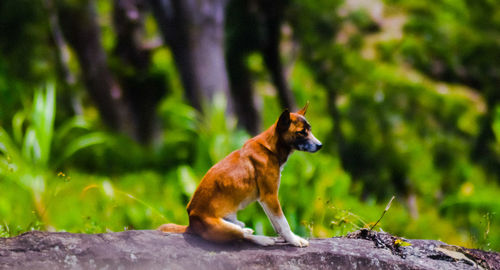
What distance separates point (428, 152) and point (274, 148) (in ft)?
29.4

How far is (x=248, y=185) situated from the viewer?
2.86 m

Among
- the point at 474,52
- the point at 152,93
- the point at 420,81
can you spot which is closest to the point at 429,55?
the point at 420,81

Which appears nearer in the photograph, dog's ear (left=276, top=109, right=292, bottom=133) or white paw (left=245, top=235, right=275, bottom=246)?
dog's ear (left=276, top=109, right=292, bottom=133)

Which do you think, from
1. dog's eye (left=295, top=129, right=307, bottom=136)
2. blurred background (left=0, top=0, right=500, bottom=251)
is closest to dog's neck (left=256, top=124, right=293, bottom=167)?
dog's eye (left=295, top=129, right=307, bottom=136)

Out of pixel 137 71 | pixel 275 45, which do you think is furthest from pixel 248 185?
pixel 137 71

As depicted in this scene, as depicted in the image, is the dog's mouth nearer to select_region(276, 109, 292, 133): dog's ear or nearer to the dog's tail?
select_region(276, 109, 292, 133): dog's ear

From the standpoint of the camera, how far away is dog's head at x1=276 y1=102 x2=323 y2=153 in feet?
9.31

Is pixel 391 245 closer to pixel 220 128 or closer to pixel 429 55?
pixel 220 128

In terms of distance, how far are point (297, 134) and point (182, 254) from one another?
34.5 inches

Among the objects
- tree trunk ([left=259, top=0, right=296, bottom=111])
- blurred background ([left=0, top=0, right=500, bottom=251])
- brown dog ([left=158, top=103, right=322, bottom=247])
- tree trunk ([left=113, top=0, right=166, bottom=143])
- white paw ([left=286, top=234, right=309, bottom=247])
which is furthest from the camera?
tree trunk ([left=113, top=0, right=166, bottom=143])

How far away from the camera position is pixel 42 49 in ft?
31.6

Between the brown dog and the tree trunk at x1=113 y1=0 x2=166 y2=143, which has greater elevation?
the tree trunk at x1=113 y1=0 x2=166 y2=143

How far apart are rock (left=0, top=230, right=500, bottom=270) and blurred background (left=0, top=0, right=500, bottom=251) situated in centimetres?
188

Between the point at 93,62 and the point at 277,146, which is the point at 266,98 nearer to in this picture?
the point at 93,62
